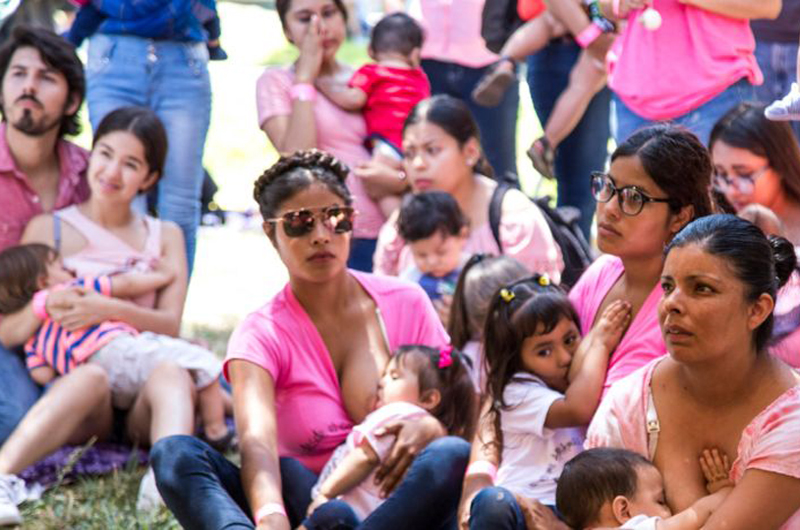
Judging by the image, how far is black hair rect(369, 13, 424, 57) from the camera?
586 centimetres

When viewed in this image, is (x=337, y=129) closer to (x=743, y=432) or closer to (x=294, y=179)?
(x=294, y=179)

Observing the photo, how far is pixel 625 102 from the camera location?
16.5 ft

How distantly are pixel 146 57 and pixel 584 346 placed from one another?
271 centimetres

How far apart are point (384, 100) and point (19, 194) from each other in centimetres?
150

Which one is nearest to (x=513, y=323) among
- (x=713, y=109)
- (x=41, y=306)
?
(x=713, y=109)

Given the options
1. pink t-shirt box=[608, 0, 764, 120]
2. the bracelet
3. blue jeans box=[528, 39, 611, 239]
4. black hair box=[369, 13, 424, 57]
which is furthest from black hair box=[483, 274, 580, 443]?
blue jeans box=[528, 39, 611, 239]

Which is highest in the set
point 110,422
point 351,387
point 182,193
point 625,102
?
point 625,102

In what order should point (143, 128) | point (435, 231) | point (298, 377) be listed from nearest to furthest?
point (298, 377), point (435, 231), point (143, 128)

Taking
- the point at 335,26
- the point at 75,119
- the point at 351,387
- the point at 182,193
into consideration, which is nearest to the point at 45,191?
the point at 75,119

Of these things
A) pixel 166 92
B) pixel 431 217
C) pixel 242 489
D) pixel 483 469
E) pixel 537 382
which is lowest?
pixel 242 489

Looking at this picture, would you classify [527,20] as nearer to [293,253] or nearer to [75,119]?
[75,119]

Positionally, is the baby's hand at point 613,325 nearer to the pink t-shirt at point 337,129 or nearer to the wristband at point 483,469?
the wristband at point 483,469

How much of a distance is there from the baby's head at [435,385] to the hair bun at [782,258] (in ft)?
3.55

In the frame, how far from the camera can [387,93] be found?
572cm
